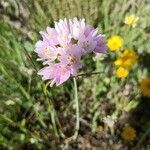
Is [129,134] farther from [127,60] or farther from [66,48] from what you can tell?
[66,48]

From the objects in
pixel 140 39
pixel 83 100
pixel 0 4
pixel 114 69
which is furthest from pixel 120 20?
pixel 0 4

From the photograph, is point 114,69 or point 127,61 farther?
point 114,69

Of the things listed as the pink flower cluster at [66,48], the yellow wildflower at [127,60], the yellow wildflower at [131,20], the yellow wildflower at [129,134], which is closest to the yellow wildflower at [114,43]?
the yellow wildflower at [127,60]

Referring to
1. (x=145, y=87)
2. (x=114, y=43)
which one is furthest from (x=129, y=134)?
(x=114, y=43)

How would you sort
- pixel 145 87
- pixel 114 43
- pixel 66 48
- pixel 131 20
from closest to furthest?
pixel 66 48 → pixel 145 87 → pixel 114 43 → pixel 131 20

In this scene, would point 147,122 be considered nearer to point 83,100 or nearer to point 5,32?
point 83,100

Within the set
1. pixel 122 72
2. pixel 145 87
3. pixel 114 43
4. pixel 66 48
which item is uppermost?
pixel 114 43

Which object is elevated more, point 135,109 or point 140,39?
point 140,39

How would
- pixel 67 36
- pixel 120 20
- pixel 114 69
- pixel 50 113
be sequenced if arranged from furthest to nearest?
pixel 120 20 → pixel 114 69 → pixel 50 113 → pixel 67 36
